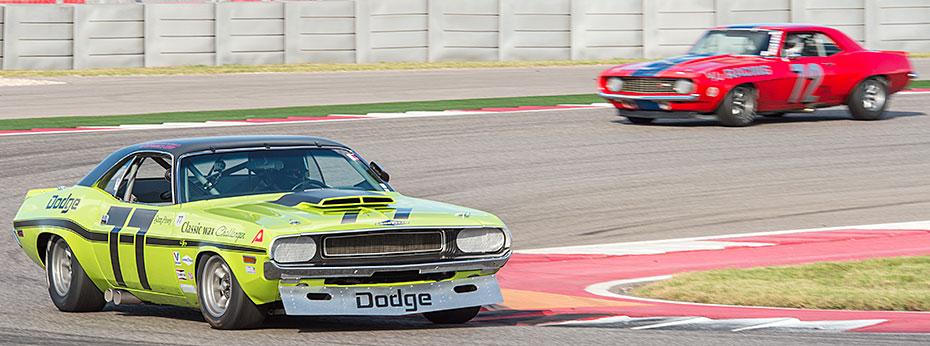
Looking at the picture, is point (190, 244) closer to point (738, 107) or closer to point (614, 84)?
point (614, 84)

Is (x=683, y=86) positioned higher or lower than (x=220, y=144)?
higher

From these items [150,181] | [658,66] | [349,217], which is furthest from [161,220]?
[658,66]

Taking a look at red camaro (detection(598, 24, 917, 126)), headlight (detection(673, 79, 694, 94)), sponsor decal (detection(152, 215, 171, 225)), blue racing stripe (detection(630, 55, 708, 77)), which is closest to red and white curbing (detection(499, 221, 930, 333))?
sponsor decal (detection(152, 215, 171, 225))

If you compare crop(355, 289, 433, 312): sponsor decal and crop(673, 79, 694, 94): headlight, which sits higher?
crop(673, 79, 694, 94): headlight

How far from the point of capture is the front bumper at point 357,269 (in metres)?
6.31

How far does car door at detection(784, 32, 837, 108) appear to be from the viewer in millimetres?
17406

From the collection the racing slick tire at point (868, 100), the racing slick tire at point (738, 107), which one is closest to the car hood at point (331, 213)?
the racing slick tire at point (738, 107)

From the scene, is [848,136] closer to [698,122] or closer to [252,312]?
[698,122]

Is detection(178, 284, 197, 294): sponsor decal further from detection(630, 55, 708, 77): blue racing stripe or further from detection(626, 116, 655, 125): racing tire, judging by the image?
detection(626, 116, 655, 125): racing tire

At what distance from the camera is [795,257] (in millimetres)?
10047

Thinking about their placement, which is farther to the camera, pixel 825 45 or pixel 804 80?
pixel 825 45

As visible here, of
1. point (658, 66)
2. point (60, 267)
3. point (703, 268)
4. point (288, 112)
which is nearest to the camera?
point (60, 267)

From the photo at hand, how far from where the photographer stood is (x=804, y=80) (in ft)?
57.2

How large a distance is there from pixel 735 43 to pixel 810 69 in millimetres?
1085
